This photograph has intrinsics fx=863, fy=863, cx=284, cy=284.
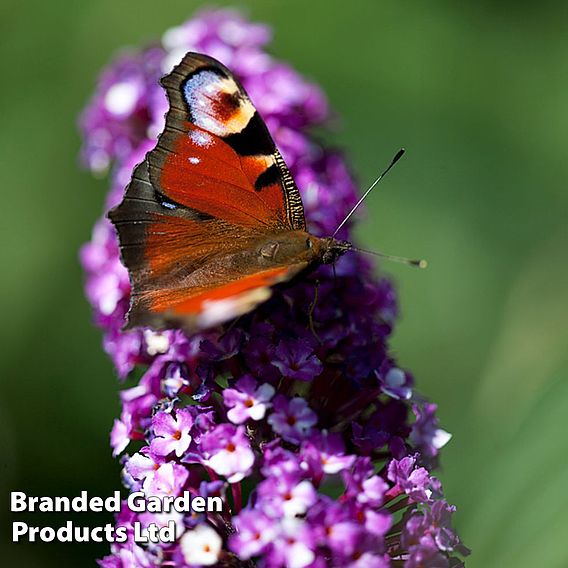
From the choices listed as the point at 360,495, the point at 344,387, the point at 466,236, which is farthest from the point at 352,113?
the point at 360,495

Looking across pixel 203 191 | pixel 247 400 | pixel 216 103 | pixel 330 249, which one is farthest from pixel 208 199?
pixel 247 400

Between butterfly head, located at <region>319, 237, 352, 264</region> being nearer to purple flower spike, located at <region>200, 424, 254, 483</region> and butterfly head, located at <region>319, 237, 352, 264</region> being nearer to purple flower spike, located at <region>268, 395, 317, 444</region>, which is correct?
purple flower spike, located at <region>268, 395, 317, 444</region>

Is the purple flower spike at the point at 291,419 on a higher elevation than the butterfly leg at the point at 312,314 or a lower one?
lower

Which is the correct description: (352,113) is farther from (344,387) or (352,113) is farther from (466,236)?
(344,387)

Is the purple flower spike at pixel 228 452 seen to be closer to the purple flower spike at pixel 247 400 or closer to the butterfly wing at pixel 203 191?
the purple flower spike at pixel 247 400

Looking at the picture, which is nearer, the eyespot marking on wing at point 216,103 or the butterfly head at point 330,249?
the butterfly head at point 330,249

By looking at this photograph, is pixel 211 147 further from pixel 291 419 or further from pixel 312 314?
pixel 291 419

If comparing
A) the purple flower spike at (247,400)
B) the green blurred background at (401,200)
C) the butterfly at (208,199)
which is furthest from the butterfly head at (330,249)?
the green blurred background at (401,200)
